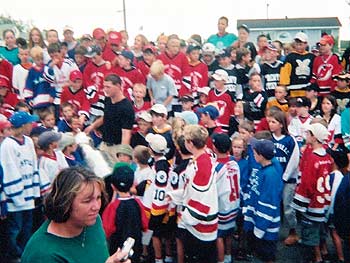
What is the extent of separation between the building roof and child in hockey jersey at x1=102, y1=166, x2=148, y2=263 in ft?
148

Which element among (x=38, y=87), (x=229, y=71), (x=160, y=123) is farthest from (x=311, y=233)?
(x=38, y=87)

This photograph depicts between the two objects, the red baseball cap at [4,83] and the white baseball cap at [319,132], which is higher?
the red baseball cap at [4,83]

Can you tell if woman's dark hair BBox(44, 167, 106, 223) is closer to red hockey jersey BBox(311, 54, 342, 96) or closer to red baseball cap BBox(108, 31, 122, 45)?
red hockey jersey BBox(311, 54, 342, 96)

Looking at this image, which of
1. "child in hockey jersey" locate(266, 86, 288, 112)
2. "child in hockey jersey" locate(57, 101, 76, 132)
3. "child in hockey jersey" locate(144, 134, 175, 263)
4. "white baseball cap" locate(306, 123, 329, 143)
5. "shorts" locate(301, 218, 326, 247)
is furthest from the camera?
"child in hockey jersey" locate(266, 86, 288, 112)

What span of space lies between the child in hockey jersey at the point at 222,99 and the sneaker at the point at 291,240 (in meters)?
2.41

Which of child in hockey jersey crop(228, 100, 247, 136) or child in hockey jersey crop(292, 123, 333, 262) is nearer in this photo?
child in hockey jersey crop(292, 123, 333, 262)

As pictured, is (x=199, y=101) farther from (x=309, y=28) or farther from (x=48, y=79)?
(x=309, y=28)

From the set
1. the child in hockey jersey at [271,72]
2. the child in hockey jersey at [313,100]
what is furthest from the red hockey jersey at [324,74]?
the child in hockey jersey at [271,72]

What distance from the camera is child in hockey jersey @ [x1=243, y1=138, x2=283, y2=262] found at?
534cm

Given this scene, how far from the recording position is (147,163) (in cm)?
593

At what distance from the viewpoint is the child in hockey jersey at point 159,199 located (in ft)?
18.3

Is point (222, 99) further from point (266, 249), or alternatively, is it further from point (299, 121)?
point (266, 249)

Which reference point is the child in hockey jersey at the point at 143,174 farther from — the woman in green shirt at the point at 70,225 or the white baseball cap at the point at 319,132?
the woman in green shirt at the point at 70,225

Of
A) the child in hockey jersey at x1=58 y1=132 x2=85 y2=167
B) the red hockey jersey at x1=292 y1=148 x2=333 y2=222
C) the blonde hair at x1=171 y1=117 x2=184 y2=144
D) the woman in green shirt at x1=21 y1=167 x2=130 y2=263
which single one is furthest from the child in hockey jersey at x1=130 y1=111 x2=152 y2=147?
the woman in green shirt at x1=21 y1=167 x2=130 y2=263
